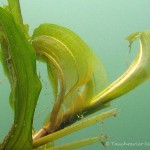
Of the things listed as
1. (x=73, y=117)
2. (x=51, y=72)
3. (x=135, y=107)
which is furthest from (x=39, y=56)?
(x=135, y=107)

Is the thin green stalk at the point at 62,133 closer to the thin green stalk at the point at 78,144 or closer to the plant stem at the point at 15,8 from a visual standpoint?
the thin green stalk at the point at 78,144

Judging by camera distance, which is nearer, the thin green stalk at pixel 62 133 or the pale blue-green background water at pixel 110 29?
the thin green stalk at pixel 62 133

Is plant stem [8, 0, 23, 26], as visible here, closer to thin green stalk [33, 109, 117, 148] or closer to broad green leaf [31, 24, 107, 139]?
broad green leaf [31, 24, 107, 139]

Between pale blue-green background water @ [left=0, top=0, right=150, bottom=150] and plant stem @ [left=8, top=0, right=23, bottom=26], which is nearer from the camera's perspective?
plant stem @ [left=8, top=0, right=23, bottom=26]

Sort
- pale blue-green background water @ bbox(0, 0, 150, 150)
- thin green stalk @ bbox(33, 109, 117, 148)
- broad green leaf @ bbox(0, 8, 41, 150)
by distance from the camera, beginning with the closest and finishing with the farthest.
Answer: broad green leaf @ bbox(0, 8, 41, 150), thin green stalk @ bbox(33, 109, 117, 148), pale blue-green background water @ bbox(0, 0, 150, 150)

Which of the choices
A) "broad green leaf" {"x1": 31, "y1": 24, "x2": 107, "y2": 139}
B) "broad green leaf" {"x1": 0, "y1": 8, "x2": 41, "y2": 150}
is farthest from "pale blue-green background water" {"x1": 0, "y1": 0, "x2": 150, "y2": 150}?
"broad green leaf" {"x1": 0, "y1": 8, "x2": 41, "y2": 150}

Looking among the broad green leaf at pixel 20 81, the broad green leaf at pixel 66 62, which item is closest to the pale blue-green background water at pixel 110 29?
the broad green leaf at pixel 66 62
